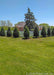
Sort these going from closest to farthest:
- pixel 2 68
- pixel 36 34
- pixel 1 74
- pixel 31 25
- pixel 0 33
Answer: pixel 1 74, pixel 2 68, pixel 36 34, pixel 0 33, pixel 31 25

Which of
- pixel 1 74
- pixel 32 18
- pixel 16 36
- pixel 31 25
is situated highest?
pixel 32 18

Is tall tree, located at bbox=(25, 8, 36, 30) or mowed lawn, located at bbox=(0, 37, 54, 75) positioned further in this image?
tall tree, located at bbox=(25, 8, 36, 30)

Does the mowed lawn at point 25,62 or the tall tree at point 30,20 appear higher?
the tall tree at point 30,20

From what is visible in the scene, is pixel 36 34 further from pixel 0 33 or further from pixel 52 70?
pixel 52 70

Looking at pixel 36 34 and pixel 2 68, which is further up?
pixel 36 34

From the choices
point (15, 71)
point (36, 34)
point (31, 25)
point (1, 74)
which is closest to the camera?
point (1, 74)

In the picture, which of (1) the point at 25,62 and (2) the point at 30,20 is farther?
(2) the point at 30,20

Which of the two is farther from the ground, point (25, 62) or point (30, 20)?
point (30, 20)

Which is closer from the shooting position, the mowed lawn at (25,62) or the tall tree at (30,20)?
the mowed lawn at (25,62)

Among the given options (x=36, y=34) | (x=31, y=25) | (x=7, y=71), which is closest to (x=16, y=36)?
(x=36, y=34)

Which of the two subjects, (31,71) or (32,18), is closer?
(31,71)

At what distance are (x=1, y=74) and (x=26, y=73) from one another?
1262mm

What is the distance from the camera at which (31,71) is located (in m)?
4.06

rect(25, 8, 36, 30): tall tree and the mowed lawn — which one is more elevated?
rect(25, 8, 36, 30): tall tree
